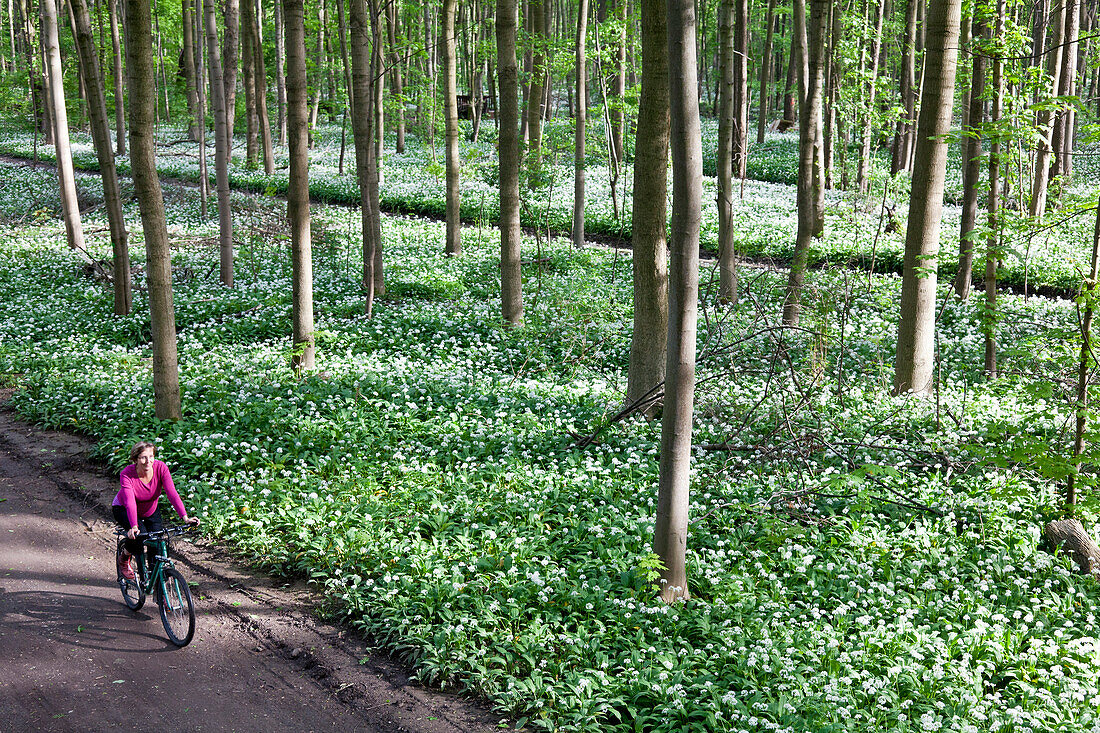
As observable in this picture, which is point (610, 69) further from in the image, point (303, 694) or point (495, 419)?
point (303, 694)

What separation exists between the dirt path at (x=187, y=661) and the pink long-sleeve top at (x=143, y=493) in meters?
0.94

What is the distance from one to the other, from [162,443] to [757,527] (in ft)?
23.3

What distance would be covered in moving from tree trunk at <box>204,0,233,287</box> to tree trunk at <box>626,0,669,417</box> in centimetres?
939

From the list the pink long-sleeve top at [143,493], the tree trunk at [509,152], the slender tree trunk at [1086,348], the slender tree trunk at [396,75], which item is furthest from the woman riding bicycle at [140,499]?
the slender tree trunk at [396,75]

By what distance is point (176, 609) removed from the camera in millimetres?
6453

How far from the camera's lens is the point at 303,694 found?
19.1 ft

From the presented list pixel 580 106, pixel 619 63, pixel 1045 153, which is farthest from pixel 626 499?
pixel 619 63

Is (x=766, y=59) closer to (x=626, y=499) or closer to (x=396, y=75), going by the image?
(x=396, y=75)

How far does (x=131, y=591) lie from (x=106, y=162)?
30.5 feet

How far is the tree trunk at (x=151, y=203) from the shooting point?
29.1 feet

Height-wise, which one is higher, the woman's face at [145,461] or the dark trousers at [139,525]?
the woman's face at [145,461]

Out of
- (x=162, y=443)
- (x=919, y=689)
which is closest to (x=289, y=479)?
(x=162, y=443)

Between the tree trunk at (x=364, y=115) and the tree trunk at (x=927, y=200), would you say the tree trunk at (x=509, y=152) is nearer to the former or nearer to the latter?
the tree trunk at (x=364, y=115)

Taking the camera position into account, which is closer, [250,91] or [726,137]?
[726,137]
